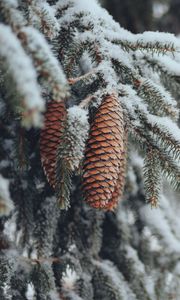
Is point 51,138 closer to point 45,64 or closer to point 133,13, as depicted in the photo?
point 45,64

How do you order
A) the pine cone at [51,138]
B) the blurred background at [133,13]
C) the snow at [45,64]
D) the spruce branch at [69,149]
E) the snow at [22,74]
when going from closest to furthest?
1. the snow at [22,74]
2. the snow at [45,64]
3. the spruce branch at [69,149]
4. the pine cone at [51,138]
5. the blurred background at [133,13]

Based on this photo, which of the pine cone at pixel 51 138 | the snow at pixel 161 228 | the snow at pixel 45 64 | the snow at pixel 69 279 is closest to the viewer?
the snow at pixel 45 64

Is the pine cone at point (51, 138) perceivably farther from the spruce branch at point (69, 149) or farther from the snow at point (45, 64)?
the snow at point (45, 64)

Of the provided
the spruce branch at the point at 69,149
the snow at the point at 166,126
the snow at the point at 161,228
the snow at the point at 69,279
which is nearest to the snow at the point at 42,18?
the spruce branch at the point at 69,149

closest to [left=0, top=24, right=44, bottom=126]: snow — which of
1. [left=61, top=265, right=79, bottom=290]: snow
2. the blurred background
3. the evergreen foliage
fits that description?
the evergreen foliage

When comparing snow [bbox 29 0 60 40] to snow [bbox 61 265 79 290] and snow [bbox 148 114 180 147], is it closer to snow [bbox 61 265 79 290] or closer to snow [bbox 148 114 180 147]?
snow [bbox 148 114 180 147]

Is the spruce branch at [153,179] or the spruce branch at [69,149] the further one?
the spruce branch at [153,179]

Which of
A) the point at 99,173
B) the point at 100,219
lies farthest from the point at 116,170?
the point at 100,219
